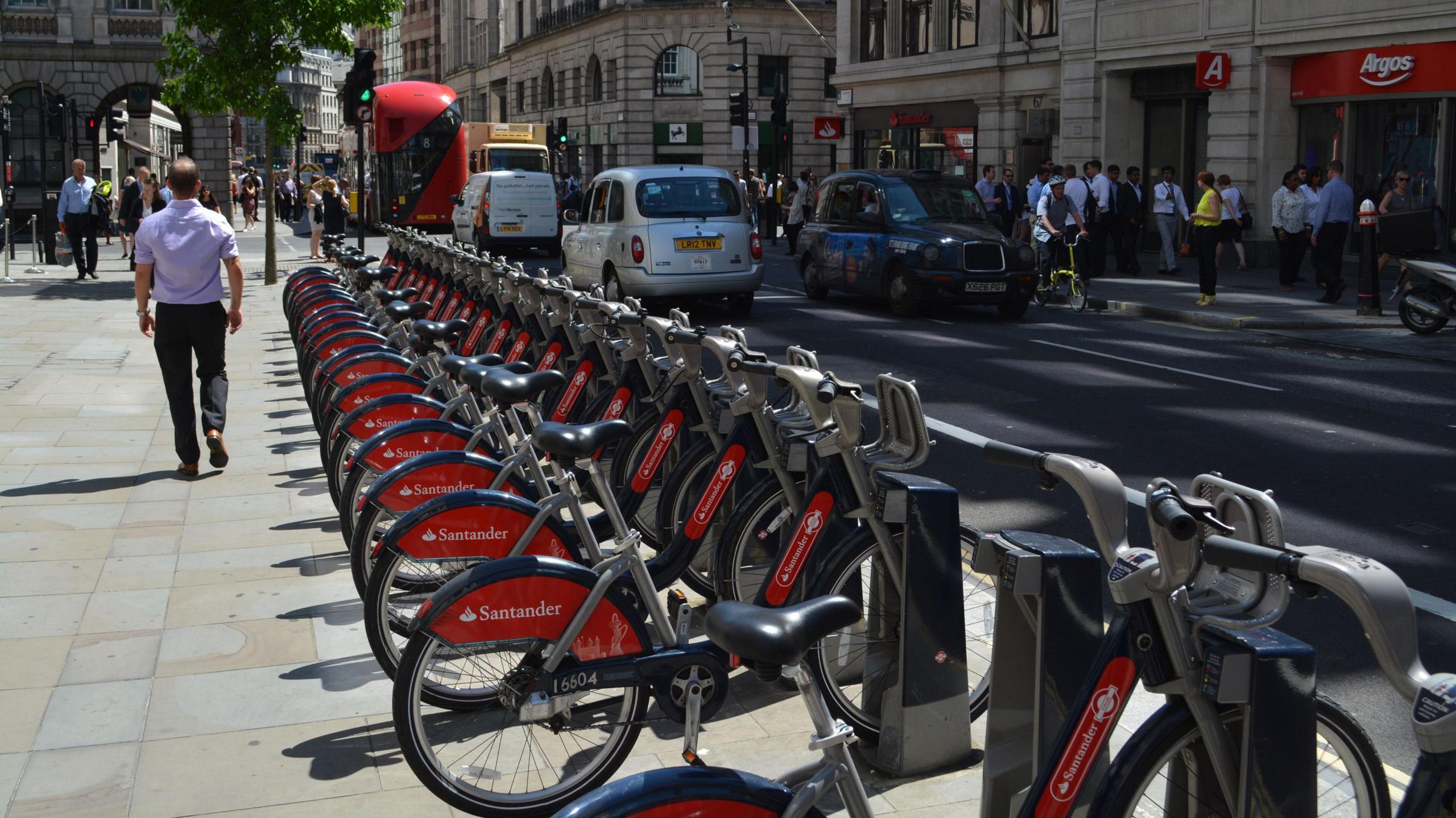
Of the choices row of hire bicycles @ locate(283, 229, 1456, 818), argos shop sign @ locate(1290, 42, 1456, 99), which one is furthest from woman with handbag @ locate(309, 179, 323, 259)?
row of hire bicycles @ locate(283, 229, 1456, 818)

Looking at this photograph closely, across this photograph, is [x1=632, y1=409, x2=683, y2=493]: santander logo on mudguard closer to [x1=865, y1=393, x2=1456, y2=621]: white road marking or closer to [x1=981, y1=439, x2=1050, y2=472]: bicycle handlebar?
[x1=865, y1=393, x2=1456, y2=621]: white road marking

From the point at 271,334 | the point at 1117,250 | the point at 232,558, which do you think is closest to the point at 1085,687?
the point at 232,558

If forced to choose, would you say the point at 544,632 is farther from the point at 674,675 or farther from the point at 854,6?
the point at 854,6

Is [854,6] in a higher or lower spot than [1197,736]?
higher

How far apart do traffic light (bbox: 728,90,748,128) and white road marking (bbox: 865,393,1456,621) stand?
2813 centimetres

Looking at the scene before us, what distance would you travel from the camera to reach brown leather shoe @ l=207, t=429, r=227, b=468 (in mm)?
8992

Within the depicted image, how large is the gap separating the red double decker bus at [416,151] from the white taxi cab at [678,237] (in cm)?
2399

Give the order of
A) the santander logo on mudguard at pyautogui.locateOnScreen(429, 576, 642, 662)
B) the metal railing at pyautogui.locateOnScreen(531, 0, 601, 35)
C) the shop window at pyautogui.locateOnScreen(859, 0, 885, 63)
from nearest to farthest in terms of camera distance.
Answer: the santander logo on mudguard at pyautogui.locateOnScreen(429, 576, 642, 662) → the shop window at pyautogui.locateOnScreen(859, 0, 885, 63) → the metal railing at pyautogui.locateOnScreen(531, 0, 601, 35)

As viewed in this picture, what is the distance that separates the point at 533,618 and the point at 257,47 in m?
21.6

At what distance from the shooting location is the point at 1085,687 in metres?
2.95

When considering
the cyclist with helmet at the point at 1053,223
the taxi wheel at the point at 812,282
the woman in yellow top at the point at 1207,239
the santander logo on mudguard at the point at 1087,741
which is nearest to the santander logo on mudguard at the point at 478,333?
the santander logo on mudguard at the point at 1087,741

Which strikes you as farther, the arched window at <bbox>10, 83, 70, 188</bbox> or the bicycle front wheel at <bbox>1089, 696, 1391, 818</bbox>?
the arched window at <bbox>10, 83, 70, 188</bbox>

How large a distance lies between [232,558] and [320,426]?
125cm

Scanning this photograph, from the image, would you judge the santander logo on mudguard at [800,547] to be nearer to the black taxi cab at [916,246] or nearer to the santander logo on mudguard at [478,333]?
the santander logo on mudguard at [478,333]
